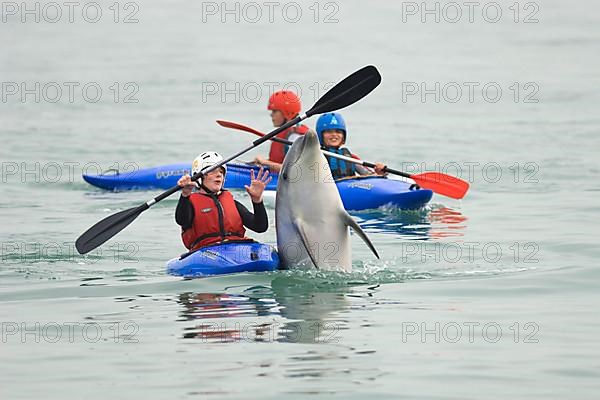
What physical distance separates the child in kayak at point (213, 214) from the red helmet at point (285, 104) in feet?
18.5

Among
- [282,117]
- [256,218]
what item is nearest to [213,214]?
[256,218]

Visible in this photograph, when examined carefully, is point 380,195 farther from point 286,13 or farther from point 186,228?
point 286,13

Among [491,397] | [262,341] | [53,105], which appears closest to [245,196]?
[262,341]

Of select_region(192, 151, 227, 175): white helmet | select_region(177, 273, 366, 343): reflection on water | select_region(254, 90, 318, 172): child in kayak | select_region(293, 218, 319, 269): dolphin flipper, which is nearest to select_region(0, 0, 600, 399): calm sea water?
select_region(177, 273, 366, 343): reflection on water

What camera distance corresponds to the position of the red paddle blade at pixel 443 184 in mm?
12992

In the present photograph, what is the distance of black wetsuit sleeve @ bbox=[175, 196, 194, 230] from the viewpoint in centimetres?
1055

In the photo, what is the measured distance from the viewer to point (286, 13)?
51.1 m

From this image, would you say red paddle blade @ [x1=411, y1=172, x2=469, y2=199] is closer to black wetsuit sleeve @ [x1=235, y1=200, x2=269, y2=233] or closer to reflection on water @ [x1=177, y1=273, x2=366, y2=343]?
black wetsuit sleeve @ [x1=235, y1=200, x2=269, y2=233]

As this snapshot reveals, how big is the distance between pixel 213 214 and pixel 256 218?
387 millimetres

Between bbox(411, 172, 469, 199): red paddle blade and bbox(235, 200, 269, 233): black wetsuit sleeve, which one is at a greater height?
bbox(411, 172, 469, 199): red paddle blade

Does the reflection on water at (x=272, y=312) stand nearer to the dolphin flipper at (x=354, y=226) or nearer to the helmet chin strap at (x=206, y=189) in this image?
the dolphin flipper at (x=354, y=226)

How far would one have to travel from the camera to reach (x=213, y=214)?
10703 millimetres

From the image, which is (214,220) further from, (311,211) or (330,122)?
(330,122)

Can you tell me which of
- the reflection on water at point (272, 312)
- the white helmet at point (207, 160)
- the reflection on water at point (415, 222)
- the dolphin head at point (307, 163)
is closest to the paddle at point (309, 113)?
the white helmet at point (207, 160)
